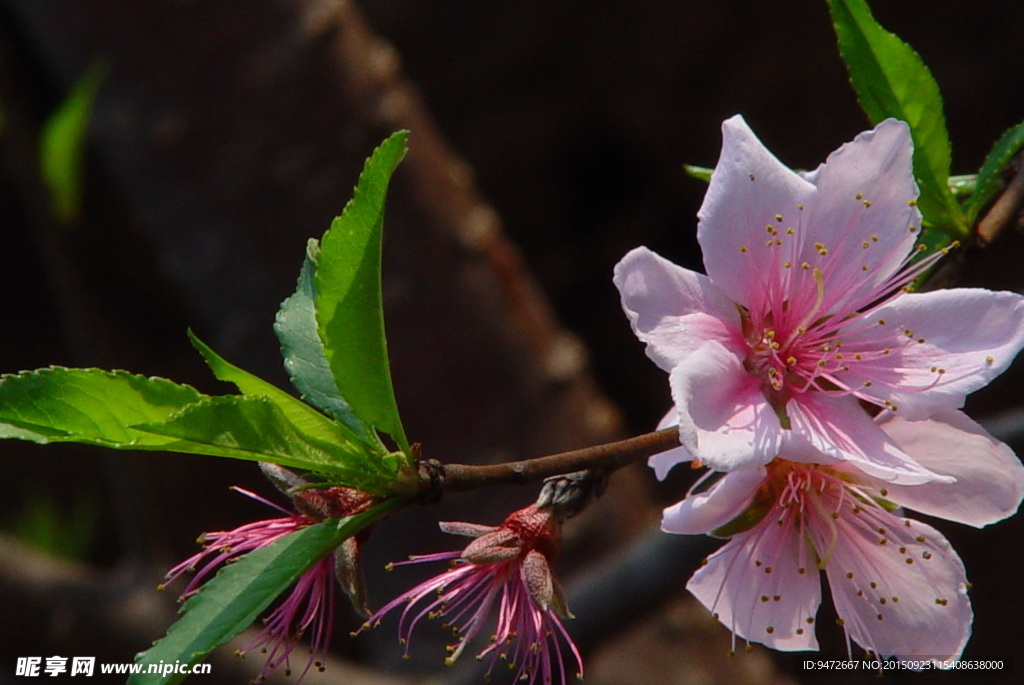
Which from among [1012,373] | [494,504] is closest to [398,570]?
[494,504]

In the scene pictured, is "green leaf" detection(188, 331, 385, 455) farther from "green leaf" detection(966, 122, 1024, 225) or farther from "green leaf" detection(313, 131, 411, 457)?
"green leaf" detection(966, 122, 1024, 225)

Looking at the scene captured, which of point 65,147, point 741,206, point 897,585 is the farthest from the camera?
point 65,147

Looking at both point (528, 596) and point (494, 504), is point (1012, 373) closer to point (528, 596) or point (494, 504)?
point (494, 504)

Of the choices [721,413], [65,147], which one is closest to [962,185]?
[721,413]

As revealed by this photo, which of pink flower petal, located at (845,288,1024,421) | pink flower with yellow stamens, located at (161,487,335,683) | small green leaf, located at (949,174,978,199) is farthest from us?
small green leaf, located at (949,174,978,199)

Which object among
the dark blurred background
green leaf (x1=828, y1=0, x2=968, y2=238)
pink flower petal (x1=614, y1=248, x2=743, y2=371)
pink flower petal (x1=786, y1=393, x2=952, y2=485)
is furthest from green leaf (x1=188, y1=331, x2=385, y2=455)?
the dark blurred background

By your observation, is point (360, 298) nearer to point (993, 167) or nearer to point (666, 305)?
point (666, 305)
